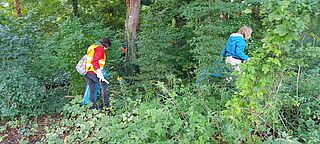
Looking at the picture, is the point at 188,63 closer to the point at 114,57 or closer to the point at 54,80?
Result: the point at 114,57

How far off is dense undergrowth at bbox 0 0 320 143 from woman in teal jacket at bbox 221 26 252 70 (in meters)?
0.16

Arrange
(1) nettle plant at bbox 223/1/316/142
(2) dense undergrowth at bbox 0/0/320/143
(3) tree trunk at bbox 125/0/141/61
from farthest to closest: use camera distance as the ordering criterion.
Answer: (3) tree trunk at bbox 125/0/141/61
(2) dense undergrowth at bbox 0/0/320/143
(1) nettle plant at bbox 223/1/316/142

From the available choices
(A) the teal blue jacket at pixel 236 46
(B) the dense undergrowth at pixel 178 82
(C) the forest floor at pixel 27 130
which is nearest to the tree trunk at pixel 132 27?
(B) the dense undergrowth at pixel 178 82

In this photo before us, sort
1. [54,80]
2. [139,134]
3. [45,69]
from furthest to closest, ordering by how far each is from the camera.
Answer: [54,80]
[45,69]
[139,134]

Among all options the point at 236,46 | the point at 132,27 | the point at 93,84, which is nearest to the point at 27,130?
the point at 93,84

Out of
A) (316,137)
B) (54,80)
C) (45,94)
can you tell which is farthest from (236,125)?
(54,80)

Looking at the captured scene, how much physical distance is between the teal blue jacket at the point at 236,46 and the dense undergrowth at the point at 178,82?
149 millimetres

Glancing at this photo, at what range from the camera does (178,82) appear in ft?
15.2

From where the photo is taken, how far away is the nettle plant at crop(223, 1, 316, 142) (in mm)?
2852

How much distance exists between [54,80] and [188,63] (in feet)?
9.68

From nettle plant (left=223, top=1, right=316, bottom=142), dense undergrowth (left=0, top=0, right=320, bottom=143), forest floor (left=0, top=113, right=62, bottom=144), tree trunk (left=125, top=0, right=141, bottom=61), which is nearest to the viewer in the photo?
nettle plant (left=223, top=1, right=316, bottom=142)

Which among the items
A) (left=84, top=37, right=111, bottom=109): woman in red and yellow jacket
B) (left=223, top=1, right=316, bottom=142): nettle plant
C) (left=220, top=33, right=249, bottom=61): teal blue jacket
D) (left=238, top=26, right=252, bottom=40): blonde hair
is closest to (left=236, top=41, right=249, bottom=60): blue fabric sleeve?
(left=220, top=33, right=249, bottom=61): teal blue jacket

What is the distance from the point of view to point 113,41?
6.17 m

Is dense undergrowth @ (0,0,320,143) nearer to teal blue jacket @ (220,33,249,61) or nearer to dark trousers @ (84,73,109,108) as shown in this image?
teal blue jacket @ (220,33,249,61)
